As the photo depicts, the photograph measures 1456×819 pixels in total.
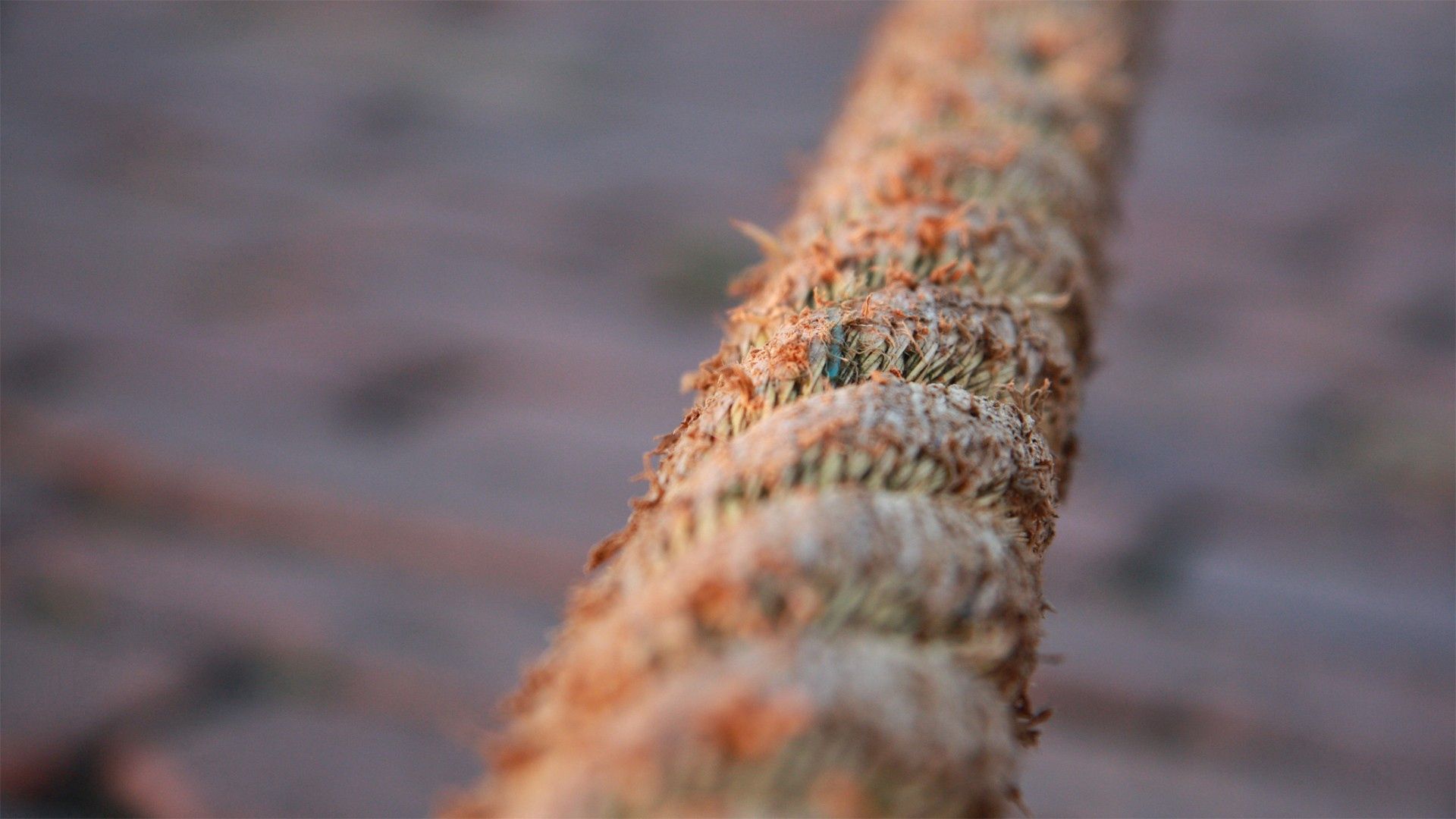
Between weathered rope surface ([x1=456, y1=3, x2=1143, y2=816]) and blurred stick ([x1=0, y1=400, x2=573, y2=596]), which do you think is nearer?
weathered rope surface ([x1=456, y1=3, x2=1143, y2=816])

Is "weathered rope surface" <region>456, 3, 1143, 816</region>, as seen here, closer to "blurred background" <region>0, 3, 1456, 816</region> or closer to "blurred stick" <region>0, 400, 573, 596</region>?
"blurred background" <region>0, 3, 1456, 816</region>

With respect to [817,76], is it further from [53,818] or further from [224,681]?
[53,818]

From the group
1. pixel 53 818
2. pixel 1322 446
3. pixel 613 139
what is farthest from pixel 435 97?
pixel 1322 446

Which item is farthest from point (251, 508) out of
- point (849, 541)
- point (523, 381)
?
point (849, 541)

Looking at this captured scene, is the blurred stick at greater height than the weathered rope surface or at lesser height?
greater

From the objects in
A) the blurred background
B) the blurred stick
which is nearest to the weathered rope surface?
the blurred background

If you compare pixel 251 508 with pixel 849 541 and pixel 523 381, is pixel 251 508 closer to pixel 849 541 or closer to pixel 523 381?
pixel 523 381
